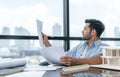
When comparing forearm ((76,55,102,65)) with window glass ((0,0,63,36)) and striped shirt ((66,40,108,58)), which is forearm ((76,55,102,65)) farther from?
window glass ((0,0,63,36))

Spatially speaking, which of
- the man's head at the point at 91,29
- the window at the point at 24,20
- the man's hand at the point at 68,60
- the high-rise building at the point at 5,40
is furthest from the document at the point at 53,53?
the high-rise building at the point at 5,40

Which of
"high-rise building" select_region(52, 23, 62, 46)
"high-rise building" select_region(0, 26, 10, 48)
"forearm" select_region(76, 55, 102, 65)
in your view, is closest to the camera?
"forearm" select_region(76, 55, 102, 65)

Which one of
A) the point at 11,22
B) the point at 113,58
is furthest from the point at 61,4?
the point at 113,58

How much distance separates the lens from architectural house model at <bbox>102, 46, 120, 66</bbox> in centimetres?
156

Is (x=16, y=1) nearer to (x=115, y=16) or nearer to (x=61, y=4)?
(x=61, y=4)

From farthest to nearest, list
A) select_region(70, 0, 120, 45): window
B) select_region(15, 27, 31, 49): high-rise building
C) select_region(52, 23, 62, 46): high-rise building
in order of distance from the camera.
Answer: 1. select_region(70, 0, 120, 45): window
2. select_region(52, 23, 62, 46): high-rise building
3. select_region(15, 27, 31, 49): high-rise building

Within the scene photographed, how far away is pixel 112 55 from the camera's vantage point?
157cm

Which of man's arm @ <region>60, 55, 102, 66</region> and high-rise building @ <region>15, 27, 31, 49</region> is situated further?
high-rise building @ <region>15, 27, 31, 49</region>

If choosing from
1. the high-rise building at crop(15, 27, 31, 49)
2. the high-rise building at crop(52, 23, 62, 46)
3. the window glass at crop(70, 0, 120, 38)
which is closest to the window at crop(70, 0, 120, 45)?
the window glass at crop(70, 0, 120, 38)

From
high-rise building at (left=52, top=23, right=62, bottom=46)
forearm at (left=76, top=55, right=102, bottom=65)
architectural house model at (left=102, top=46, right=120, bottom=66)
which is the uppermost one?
high-rise building at (left=52, top=23, right=62, bottom=46)

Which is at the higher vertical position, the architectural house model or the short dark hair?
the short dark hair

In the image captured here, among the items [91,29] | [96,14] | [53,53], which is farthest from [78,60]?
[96,14]

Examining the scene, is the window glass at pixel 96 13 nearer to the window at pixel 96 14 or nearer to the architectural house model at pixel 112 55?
the window at pixel 96 14

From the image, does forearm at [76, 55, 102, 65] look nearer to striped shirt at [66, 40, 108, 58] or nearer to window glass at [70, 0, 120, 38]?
striped shirt at [66, 40, 108, 58]
